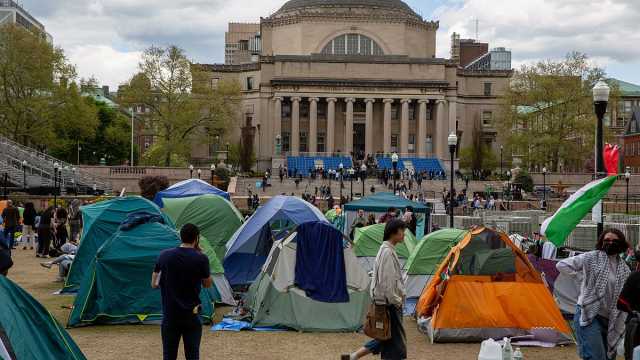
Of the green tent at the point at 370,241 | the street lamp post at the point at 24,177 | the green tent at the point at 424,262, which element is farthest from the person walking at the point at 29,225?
the street lamp post at the point at 24,177

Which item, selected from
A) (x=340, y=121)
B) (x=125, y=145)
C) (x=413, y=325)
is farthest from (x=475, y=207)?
(x=125, y=145)

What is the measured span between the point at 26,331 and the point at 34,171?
4969 centimetres

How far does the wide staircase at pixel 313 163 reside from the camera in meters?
79.1

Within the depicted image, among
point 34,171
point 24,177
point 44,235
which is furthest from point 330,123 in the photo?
point 44,235

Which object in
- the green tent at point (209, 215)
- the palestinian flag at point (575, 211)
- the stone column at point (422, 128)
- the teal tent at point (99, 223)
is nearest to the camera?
the palestinian flag at point (575, 211)

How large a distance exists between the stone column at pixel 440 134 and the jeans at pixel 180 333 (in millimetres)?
78227

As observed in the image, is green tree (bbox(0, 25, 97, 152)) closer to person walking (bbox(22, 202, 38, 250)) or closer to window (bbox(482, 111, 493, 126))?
person walking (bbox(22, 202, 38, 250))

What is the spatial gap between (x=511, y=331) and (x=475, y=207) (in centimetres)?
3655

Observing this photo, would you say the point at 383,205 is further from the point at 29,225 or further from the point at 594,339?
the point at 594,339

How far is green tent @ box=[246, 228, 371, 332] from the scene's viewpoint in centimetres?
1409

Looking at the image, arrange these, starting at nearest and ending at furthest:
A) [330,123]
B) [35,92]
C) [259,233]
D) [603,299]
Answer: [603,299] → [259,233] → [35,92] → [330,123]

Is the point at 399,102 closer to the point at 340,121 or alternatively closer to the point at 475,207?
the point at 340,121

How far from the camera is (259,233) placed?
1817 centimetres

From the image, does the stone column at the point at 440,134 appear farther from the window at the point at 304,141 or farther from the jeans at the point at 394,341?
the jeans at the point at 394,341
